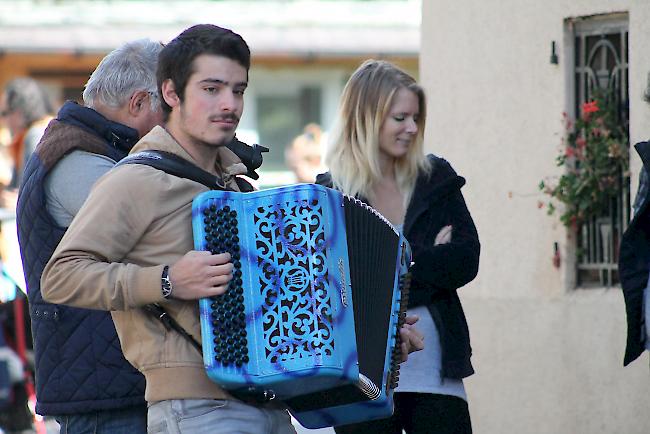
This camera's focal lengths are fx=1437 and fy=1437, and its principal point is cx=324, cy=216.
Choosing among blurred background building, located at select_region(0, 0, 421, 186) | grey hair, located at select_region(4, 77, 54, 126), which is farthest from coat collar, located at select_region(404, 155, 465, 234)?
blurred background building, located at select_region(0, 0, 421, 186)

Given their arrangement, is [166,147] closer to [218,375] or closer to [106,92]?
[218,375]

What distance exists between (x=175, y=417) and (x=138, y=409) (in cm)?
84

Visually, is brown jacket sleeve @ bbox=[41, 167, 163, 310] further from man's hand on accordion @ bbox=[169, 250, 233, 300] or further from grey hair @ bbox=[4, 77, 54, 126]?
grey hair @ bbox=[4, 77, 54, 126]

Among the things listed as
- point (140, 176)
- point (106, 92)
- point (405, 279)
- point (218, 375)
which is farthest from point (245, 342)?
point (106, 92)

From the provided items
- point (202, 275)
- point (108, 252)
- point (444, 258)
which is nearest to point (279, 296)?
point (202, 275)

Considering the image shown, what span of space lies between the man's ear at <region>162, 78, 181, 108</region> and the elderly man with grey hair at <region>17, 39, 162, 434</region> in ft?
2.37

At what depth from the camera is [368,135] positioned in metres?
5.39

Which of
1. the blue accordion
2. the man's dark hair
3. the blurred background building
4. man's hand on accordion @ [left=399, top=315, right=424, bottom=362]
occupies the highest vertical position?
the blurred background building

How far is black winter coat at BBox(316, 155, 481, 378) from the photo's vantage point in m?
5.06

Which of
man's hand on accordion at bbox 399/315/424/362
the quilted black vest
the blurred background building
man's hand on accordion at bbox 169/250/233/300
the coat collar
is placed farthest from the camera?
the blurred background building

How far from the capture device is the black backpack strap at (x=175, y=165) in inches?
148

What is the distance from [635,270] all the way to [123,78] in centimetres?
199

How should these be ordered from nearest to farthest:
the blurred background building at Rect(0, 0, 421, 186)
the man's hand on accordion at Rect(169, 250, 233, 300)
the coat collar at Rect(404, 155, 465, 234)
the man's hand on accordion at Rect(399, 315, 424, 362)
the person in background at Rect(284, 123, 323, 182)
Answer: the man's hand on accordion at Rect(169, 250, 233, 300) → the man's hand on accordion at Rect(399, 315, 424, 362) → the coat collar at Rect(404, 155, 465, 234) → the person in background at Rect(284, 123, 323, 182) → the blurred background building at Rect(0, 0, 421, 186)

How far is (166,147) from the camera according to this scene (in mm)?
3838
